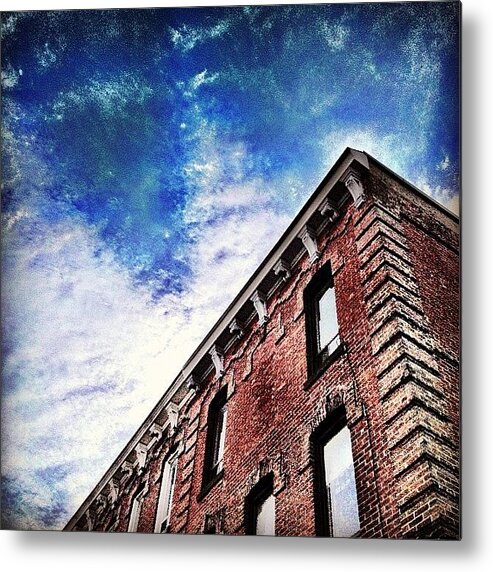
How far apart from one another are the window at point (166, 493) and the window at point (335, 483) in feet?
3.88

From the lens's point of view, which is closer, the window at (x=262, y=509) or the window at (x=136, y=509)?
the window at (x=262, y=509)

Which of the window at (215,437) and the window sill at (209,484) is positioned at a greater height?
the window at (215,437)

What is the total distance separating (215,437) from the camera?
22.3ft

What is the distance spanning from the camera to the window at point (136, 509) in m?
6.22

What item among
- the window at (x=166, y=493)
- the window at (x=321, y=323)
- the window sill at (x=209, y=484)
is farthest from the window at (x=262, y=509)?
the window at (x=321, y=323)

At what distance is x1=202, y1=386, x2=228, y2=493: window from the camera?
6.69 metres

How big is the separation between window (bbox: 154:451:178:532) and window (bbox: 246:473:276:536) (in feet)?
2.00

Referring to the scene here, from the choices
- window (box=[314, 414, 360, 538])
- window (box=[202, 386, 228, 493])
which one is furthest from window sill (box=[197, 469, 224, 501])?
window (box=[314, 414, 360, 538])

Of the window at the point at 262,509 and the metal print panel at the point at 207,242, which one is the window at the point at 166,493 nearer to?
the metal print panel at the point at 207,242

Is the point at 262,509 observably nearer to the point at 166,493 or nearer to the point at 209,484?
the point at 209,484

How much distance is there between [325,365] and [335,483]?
34.3 inches

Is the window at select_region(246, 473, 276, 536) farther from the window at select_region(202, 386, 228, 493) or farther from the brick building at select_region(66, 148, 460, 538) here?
the window at select_region(202, 386, 228, 493)

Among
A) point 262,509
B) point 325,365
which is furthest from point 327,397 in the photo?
point 262,509

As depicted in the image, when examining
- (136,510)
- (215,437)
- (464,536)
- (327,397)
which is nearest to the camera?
(464,536)
